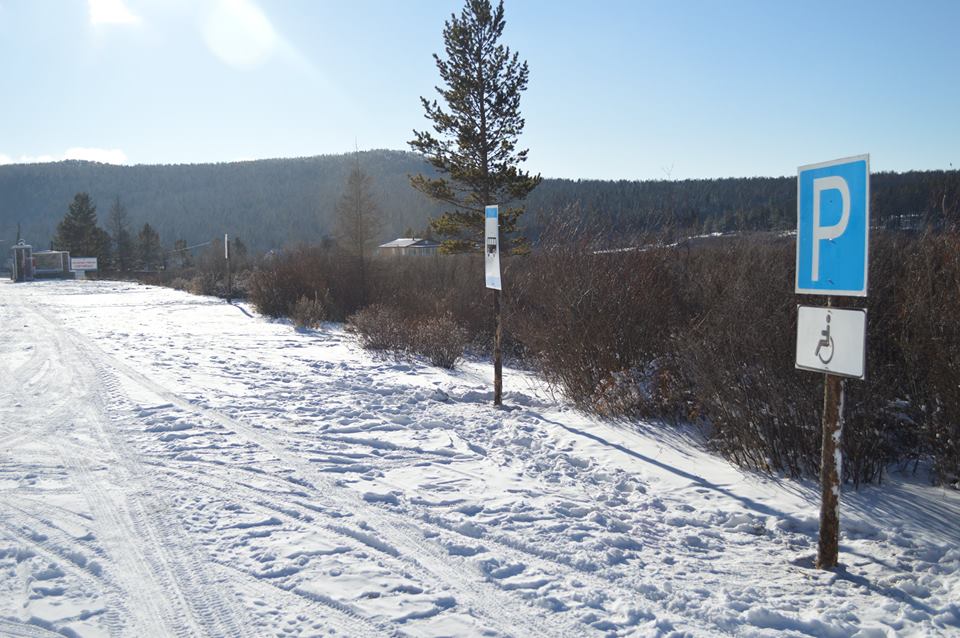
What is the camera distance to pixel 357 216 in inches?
1407

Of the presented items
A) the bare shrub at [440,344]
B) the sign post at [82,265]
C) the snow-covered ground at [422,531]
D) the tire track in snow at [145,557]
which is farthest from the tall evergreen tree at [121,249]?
the tire track in snow at [145,557]

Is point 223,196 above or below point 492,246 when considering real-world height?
above

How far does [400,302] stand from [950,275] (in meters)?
17.3

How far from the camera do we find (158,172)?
19912 cm

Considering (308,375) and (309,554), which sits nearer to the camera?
(309,554)

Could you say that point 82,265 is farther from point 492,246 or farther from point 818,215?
point 818,215

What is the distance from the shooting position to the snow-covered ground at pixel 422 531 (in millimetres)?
3461

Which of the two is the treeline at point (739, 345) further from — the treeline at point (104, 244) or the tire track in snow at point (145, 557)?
the treeline at point (104, 244)

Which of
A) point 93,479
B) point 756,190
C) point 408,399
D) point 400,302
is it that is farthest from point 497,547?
point 756,190

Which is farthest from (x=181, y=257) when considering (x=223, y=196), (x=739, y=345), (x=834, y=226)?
(x=223, y=196)

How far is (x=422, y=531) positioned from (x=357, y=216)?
3257 centimetres

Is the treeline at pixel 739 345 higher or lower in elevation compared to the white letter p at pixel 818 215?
lower

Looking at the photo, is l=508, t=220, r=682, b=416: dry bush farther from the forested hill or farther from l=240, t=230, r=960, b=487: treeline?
the forested hill

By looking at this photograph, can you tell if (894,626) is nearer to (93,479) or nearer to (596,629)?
(596,629)
